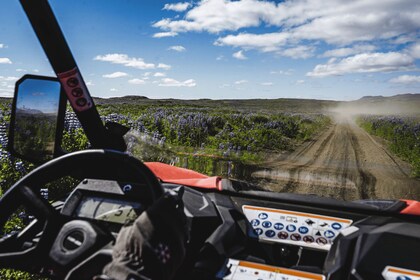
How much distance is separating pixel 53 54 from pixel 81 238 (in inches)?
52.7

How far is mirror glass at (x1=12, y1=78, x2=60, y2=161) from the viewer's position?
109 inches

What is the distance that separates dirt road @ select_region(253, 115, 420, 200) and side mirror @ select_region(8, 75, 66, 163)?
21.7 feet

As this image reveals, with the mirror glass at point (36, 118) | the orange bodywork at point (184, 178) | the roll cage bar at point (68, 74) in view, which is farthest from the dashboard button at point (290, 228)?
the mirror glass at point (36, 118)

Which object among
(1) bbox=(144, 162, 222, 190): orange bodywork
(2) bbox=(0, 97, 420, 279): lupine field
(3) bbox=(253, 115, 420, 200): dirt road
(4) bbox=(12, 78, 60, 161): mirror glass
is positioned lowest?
(3) bbox=(253, 115, 420, 200): dirt road

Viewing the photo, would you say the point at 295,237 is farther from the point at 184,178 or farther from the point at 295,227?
the point at 184,178

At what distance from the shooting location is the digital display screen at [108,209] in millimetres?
2115

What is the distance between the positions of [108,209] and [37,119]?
46.8 inches

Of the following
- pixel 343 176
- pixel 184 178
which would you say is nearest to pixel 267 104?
pixel 343 176

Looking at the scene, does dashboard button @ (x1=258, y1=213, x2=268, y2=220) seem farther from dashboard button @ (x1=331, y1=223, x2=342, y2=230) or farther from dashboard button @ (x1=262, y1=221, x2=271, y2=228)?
dashboard button @ (x1=331, y1=223, x2=342, y2=230)

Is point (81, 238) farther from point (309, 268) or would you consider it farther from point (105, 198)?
point (309, 268)

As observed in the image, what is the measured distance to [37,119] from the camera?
2926 mm

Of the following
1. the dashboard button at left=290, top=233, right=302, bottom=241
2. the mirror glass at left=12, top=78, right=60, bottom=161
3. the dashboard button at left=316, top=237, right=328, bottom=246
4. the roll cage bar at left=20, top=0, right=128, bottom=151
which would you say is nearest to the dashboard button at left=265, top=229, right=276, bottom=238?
the dashboard button at left=290, top=233, right=302, bottom=241

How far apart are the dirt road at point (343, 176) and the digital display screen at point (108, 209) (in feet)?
23.0

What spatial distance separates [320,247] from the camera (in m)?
2.43
